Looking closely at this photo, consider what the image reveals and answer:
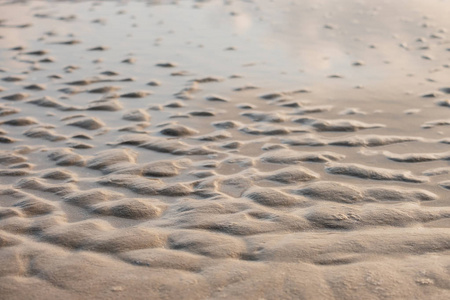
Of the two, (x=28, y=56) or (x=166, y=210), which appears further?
(x=28, y=56)

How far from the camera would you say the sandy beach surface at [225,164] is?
1873 millimetres

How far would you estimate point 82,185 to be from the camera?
260 centimetres

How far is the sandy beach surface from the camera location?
187 centimetres

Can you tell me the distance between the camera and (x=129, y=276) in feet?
6.10

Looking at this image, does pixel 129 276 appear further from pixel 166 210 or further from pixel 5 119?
pixel 5 119

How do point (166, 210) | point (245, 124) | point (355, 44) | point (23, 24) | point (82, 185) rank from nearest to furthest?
1. point (166, 210)
2. point (82, 185)
3. point (245, 124)
4. point (355, 44)
5. point (23, 24)

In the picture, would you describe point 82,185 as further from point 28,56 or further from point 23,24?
point 23,24

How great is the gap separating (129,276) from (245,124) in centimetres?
176

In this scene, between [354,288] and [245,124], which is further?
[245,124]

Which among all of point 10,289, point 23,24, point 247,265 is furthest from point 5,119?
point 23,24

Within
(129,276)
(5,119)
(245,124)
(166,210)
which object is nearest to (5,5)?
(5,119)

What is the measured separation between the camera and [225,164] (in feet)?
9.34

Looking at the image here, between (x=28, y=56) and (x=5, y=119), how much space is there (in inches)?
64.8

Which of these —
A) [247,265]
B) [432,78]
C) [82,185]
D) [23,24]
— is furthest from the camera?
[23,24]
